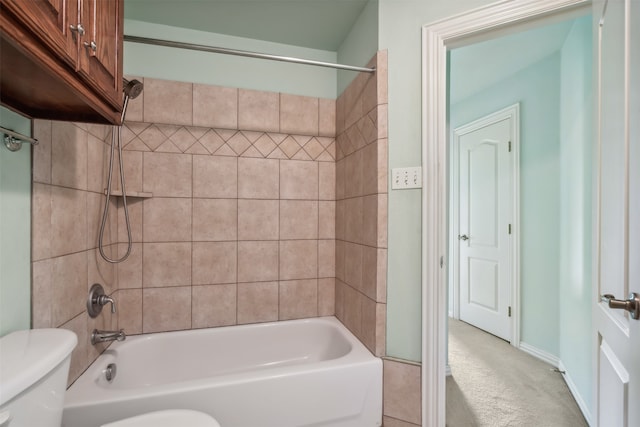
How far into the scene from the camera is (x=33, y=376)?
2.36ft

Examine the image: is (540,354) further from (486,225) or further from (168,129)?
(168,129)

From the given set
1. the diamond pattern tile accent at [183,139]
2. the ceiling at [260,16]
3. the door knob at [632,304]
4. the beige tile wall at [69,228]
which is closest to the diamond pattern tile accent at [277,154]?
the diamond pattern tile accent at [183,139]

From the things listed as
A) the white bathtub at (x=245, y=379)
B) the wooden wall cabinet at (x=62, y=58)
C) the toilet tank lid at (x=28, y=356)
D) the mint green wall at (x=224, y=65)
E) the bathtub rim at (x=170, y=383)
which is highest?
the mint green wall at (x=224, y=65)

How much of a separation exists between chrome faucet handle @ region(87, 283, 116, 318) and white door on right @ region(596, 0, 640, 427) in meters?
1.91

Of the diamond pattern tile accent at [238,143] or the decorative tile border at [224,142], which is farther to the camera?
the diamond pattern tile accent at [238,143]

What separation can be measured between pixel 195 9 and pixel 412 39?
1272 mm

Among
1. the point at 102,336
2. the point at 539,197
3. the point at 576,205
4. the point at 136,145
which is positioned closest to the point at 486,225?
the point at 539,197

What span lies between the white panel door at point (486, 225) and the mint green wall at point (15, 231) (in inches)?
130

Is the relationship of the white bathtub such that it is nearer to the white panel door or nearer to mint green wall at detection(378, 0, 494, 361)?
mint green wall at detection(378, 0, 494, 361)

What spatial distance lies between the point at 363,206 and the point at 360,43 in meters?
1.00

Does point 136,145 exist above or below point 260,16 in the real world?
below

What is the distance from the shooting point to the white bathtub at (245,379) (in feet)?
3.99

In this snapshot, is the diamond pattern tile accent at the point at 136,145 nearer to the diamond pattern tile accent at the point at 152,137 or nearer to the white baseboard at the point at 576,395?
the diamond pattern tile accent at the point at 152,137

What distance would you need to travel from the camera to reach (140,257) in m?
1.83
